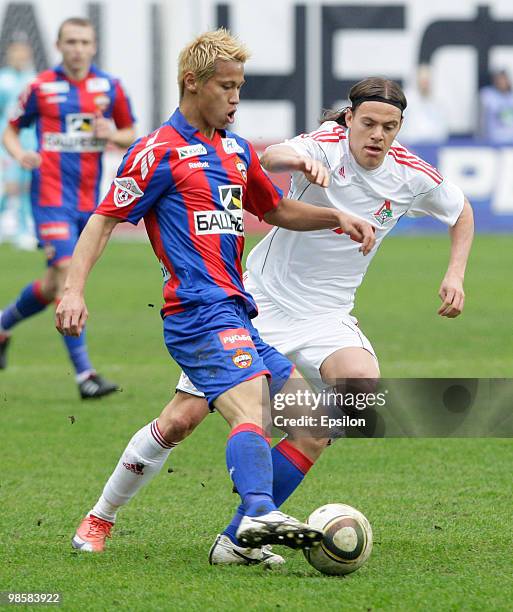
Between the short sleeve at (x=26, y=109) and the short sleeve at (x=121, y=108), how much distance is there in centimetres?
57

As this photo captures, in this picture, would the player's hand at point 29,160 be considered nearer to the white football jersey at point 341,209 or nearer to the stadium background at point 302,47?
the white football jersey at point 341,209

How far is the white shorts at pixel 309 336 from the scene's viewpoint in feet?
18.7

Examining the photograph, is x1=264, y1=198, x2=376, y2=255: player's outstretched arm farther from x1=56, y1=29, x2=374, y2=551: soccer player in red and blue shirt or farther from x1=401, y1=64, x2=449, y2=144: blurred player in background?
x1=401, y1=64, x2=449, y2=144: blurred player in background

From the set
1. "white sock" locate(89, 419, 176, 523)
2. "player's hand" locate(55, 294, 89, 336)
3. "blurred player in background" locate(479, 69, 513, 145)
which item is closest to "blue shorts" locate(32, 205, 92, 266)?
"white sock" locate(89, 419, 176, 523)

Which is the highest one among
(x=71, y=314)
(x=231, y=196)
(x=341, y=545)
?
(x=231, y=196)

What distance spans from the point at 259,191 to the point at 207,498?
1754 millimetres

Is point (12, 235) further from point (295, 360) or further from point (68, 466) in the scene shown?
point (295, 360)

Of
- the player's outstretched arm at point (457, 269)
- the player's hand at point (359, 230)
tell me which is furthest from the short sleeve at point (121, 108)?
the player's hand at point (359, 230)

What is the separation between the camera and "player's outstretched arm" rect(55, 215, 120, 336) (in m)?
4.98

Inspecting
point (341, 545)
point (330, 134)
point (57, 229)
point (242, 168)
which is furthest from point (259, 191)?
point (57, 229)

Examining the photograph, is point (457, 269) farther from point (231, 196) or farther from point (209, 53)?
point (209, 53)

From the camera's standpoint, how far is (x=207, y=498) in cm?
644

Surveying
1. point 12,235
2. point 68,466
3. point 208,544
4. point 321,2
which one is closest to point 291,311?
point 208,544

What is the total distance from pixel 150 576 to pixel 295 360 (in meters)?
1.26
